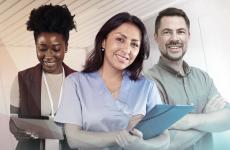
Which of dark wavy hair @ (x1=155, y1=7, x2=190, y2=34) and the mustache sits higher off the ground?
dark wavy hair @ (x1=155, y1=7, x2=190, y2=34)

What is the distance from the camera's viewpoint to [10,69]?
1364 millimetres

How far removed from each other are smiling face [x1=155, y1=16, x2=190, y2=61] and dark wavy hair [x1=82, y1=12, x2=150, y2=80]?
6.6 inches

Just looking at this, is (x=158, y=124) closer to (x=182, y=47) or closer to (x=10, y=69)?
(x=182, y=47)

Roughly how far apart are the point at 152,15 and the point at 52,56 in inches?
17.2

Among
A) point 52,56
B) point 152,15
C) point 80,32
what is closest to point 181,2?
point 152,15

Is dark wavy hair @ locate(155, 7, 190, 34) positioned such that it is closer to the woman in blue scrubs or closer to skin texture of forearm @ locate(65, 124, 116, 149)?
the woman in blue scrubs

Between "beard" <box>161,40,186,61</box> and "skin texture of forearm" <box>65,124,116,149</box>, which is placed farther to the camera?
"beard" <box>161,40,186,61</box>

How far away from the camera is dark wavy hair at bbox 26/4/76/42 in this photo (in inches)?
54.3

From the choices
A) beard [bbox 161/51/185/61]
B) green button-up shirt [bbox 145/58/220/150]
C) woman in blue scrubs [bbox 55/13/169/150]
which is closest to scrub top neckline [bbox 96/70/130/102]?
woman in blue scrubs [bbox 55/13/169/150]

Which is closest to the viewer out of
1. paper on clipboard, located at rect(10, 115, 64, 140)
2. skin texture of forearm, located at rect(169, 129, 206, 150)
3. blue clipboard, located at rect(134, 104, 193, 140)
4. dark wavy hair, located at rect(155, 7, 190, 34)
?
blue clipboard, located at rect(134, 104, 193, 140)

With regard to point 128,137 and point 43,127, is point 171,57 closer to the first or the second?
point 128,137

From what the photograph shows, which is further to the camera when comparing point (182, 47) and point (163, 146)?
point (182, 47)

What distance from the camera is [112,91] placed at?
137cm

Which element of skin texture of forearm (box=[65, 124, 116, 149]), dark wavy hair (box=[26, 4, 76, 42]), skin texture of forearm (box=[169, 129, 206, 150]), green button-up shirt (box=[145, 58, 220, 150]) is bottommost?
skin texture of forearm (box=[169, 129, 206, 150])
